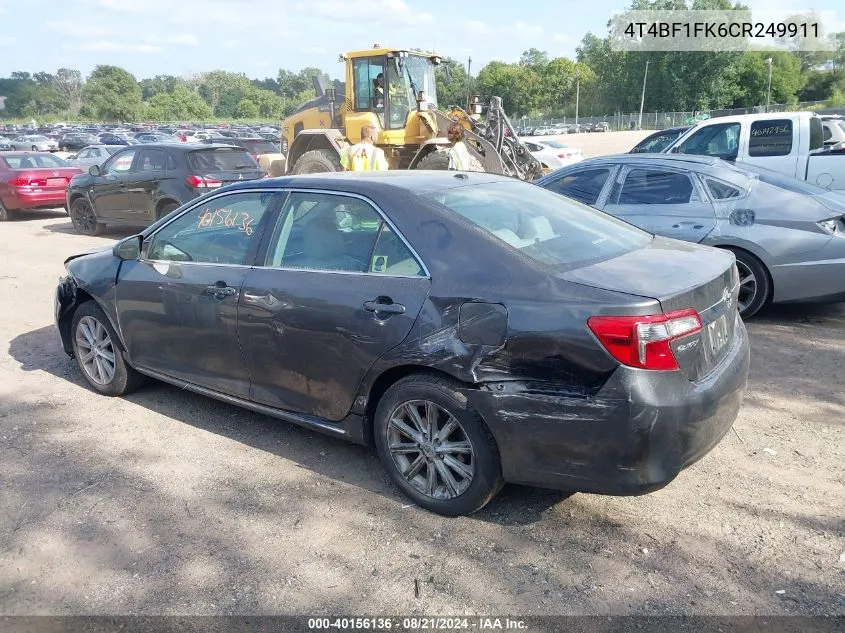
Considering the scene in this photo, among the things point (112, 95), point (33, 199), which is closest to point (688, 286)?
point (33, 199)

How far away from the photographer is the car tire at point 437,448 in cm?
329

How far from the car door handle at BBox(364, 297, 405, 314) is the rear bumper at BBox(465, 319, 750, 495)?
551mm

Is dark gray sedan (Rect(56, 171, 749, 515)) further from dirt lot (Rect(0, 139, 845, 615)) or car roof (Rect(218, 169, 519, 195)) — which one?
dirt lot (Rect(0, 139, 845, 615))

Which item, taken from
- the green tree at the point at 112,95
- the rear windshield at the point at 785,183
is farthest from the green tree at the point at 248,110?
the rear windshield at the point at 785,183

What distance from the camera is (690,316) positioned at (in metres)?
3.11

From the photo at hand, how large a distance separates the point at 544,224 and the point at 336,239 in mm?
1129

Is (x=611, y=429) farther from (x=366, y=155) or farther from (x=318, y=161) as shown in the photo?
(x=318, y=161)

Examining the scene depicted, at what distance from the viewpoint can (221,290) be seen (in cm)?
421

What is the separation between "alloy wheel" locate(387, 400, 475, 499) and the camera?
341 centimetres

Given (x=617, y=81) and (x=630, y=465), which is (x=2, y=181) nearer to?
(x=630, y=465)

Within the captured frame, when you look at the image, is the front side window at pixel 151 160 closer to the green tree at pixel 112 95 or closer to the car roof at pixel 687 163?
the car roof at pixel 687 163

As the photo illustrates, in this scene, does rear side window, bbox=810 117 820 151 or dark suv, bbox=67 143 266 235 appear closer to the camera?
rear side window, bbox=810 117 820 151

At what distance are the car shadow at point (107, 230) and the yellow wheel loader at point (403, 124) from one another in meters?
3.39

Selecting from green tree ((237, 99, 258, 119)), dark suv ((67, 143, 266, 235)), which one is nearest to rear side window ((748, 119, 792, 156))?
dark suv ((67, 143, 266, 235))
